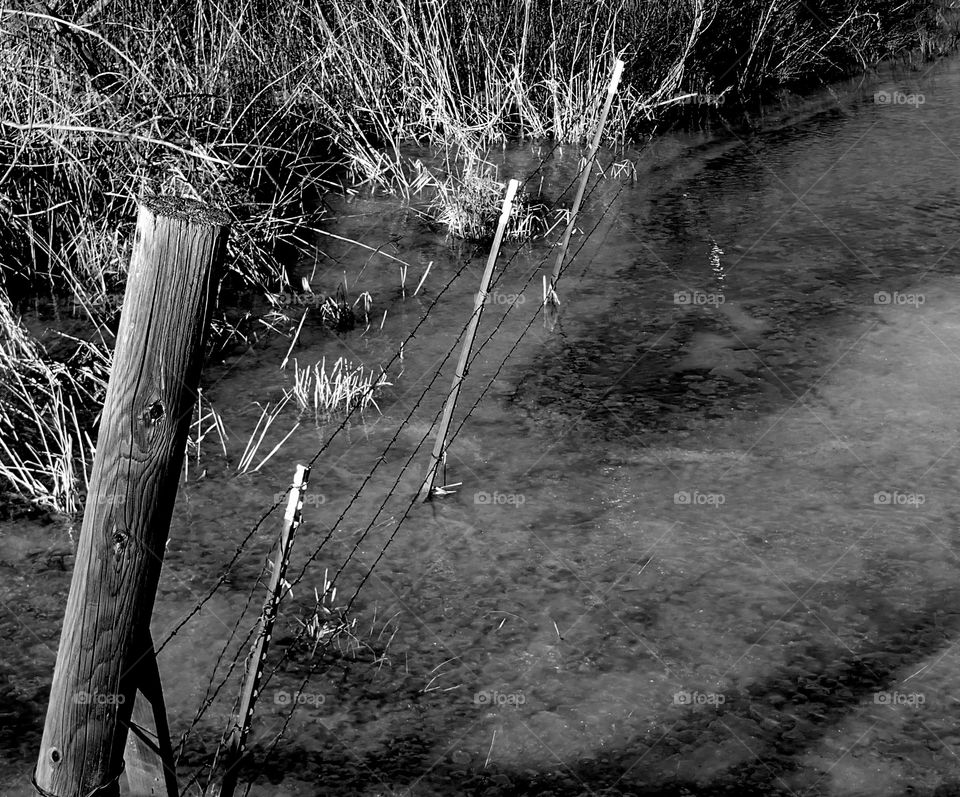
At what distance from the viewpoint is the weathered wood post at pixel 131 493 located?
1955 millimetres

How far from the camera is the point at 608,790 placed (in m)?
2.94

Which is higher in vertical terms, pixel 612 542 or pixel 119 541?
pixel 119 541

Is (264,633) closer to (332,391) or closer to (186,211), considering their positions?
(186,211)

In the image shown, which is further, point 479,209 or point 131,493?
point 479,209

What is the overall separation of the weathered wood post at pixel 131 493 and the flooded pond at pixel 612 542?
57 cm

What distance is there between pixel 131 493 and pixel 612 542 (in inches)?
90.2

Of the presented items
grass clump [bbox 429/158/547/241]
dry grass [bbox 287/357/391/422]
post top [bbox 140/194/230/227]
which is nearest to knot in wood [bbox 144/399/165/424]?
post top [bbox 140/194/230/227]

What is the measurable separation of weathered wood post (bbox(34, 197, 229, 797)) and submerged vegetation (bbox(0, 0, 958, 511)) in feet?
7.33

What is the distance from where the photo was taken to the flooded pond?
3.09 m

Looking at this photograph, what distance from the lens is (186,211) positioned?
1945 millimetres

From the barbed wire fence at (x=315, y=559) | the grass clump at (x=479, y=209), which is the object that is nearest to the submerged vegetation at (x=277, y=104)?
the grass clump at (x=479, y=209)

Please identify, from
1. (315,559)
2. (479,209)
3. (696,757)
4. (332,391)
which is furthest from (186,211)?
(479,209)

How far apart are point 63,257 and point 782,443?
12.6ft

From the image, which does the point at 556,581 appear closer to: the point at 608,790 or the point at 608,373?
the point at 608,790
